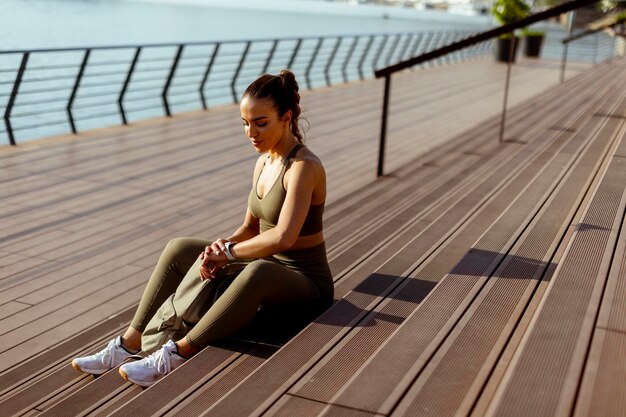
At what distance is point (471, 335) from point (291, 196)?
29.7 inches

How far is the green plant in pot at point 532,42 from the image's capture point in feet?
65.2

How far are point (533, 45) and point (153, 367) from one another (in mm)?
19198

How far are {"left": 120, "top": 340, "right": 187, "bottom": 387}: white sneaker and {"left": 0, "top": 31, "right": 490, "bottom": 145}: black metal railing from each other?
200 inches

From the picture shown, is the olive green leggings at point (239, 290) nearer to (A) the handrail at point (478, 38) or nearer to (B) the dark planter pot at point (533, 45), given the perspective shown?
Result: (A) the handrail at point (478, 38)

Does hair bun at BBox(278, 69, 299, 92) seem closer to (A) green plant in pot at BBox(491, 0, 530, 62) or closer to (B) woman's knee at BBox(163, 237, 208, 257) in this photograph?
(B) woman's knee at BBox(163, 237, 208, 257)

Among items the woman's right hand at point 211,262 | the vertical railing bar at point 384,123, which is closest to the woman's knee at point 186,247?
the woman's right hand at point 211,262

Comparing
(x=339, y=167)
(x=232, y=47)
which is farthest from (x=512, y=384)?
(x=232, y=47)

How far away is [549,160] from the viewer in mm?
4922

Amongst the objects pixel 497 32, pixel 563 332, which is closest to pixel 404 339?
pixel 563 332

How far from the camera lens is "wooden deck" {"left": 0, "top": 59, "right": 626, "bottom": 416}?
6.23ft

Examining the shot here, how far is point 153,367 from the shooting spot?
243 centimetres

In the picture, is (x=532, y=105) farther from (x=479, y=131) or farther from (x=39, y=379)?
(x=39, y=379)

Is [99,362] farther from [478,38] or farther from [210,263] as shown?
[478,38]

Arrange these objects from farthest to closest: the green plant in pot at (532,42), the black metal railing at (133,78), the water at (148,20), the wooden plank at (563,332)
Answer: the green plant in pot at (532,42), the water at (148,20), the black metal railing at (133,78), the wooden plank at (563,332)
